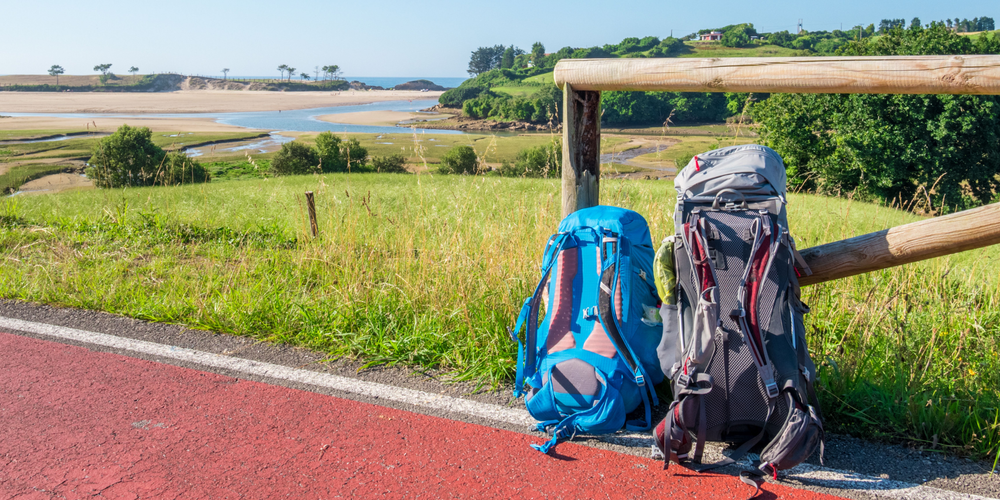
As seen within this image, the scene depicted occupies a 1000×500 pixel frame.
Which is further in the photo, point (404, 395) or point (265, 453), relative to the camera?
point (404, 395)

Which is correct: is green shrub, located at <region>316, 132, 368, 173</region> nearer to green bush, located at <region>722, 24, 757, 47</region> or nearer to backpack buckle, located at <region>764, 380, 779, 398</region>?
backpack buckle, located at <region>764, 380, 779, 398</region>

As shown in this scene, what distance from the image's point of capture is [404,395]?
9.09 ft

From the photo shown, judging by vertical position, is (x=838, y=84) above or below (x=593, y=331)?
above

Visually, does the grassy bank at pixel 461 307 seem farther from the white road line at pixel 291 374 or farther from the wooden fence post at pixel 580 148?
the wooden fence post at pixel 580 148

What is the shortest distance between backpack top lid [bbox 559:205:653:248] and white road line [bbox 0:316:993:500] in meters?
0.88

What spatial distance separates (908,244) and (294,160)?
3700 centimetres

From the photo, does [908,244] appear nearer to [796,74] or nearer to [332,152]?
[796,74]

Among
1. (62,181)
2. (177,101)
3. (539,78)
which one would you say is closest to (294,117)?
(539,78)

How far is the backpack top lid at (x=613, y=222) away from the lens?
2.73 m

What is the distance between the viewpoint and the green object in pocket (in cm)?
239

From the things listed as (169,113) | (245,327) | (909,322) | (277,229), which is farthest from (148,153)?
(169,113)

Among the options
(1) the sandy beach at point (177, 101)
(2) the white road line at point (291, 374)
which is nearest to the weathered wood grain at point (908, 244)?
(2) the white road line at point (291, 374)

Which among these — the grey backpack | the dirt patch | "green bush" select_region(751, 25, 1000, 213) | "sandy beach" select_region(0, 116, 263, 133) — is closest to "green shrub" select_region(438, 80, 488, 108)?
"sandy beach" select_region(0, 116, 263, 133)

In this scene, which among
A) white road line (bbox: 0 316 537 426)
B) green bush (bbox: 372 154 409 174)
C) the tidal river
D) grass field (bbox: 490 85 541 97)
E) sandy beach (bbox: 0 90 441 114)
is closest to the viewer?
white road line (bbox: 0 316 537 426)
